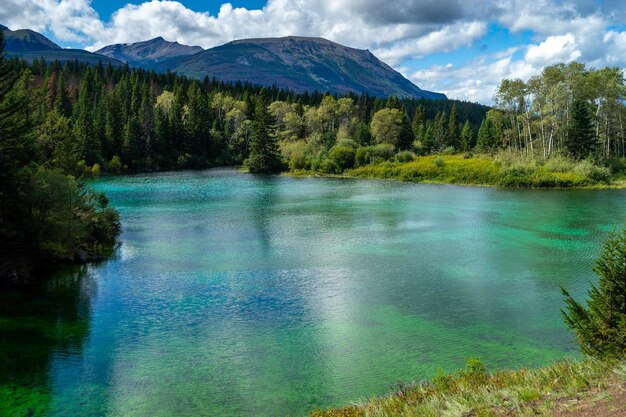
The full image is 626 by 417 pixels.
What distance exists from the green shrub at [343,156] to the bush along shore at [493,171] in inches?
17.3

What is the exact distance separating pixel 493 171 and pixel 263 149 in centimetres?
4719

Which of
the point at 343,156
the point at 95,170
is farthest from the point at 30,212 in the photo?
the point at 343,156

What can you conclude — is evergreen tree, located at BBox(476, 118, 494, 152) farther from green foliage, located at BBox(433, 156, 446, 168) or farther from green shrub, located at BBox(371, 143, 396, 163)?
green shrub, located at BBox(371, 143, 396, 163)

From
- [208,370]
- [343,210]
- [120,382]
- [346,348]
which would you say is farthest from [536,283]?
[343,210]

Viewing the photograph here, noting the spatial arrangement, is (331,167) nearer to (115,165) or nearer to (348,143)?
(348,143)

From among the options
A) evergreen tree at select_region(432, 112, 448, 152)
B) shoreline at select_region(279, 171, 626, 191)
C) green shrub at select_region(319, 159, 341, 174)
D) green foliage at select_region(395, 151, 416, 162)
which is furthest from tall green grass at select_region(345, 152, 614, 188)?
evergreen tree at select_region(432, 112, 448, 152)

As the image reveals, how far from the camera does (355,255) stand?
3484 cm

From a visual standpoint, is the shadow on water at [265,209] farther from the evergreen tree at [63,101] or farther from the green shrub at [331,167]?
the evergreen tree at [63,101]

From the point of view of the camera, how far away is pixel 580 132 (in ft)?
252

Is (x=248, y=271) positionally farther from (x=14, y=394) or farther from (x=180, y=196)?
(x=180, y=196)

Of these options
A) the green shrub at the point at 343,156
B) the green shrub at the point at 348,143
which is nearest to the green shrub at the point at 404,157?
the green shrub at the point at 343,156

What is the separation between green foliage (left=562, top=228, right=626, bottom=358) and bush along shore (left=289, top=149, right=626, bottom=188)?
63733mm

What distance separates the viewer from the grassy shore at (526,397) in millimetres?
9625

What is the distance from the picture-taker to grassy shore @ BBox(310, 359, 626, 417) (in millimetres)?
9625
